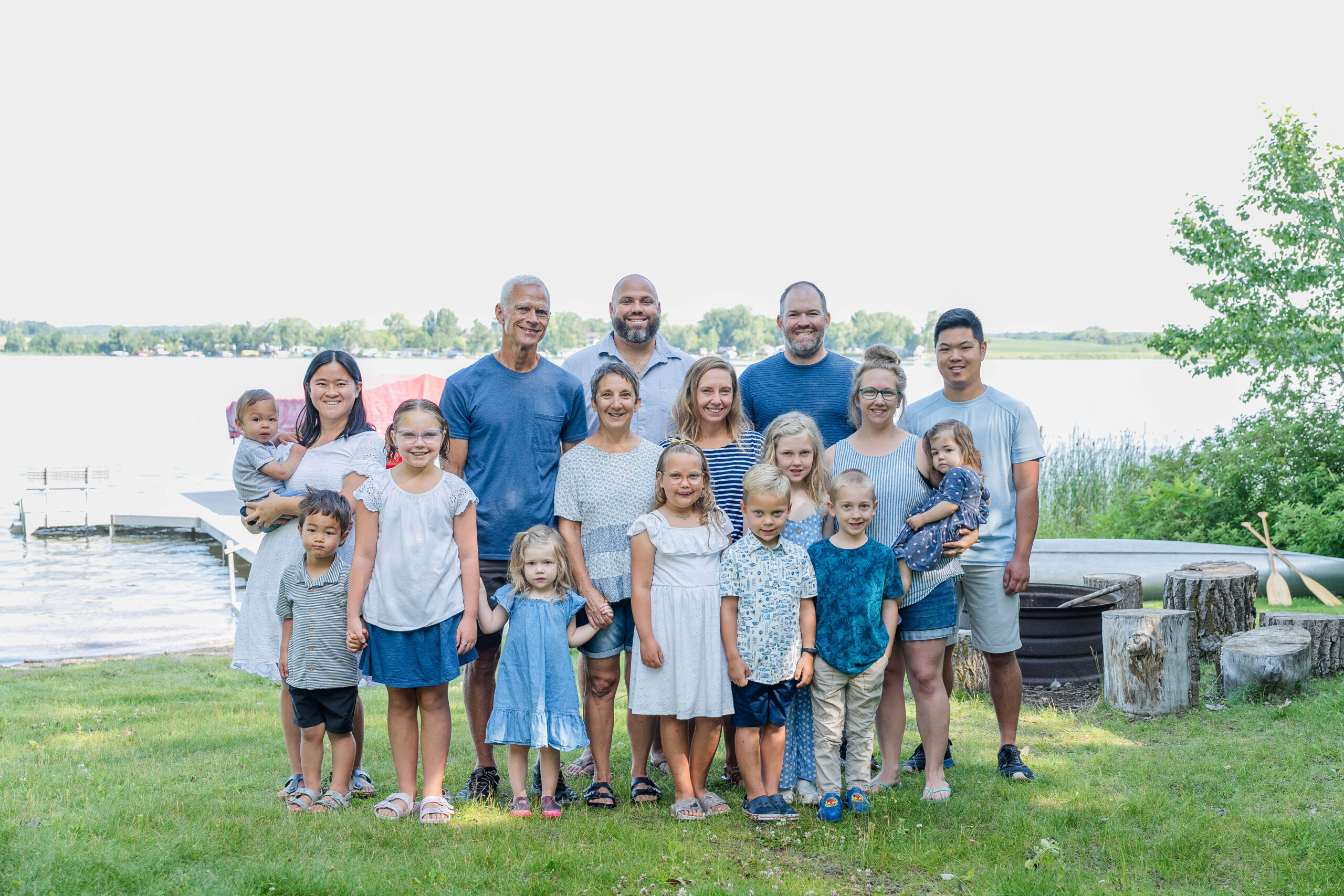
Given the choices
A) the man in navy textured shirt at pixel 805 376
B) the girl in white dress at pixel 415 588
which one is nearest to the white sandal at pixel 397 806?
the girl in white dress at pixel 415 588

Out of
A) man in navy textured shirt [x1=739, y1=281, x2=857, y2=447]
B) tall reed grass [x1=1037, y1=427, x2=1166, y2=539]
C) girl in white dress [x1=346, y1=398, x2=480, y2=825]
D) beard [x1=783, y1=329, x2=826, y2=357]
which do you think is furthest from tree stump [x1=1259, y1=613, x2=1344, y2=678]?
tall reed grass [x1=1037, y1=427, x2=1166, y2=539]

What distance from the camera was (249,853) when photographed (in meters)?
3.76

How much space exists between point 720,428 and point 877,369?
74 cm

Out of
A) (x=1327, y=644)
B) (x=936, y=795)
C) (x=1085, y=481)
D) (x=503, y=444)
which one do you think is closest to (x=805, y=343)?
(x=503, y=444)

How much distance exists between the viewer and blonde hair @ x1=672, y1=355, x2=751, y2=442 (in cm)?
454

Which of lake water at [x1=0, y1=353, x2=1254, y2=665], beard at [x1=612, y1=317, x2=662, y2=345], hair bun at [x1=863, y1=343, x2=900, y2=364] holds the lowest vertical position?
lake water at [x1=0, y1=353, x2=1254, y2=665]

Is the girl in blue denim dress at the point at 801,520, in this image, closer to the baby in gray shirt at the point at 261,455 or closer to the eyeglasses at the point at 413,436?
the eyeglasses at the point at 413,436

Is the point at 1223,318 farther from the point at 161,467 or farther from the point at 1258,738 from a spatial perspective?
the point at 161,467

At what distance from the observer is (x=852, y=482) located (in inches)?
170

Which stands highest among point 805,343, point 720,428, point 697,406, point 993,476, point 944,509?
point 805,343

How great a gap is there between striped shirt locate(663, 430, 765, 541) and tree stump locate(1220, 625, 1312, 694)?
3.80 m

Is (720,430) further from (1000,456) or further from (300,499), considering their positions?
(300,499)

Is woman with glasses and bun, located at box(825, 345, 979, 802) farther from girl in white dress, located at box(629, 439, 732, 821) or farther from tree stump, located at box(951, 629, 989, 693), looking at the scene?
tree stump, located at box(951, 629, 989, 693)

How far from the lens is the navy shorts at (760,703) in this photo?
4203 mm
